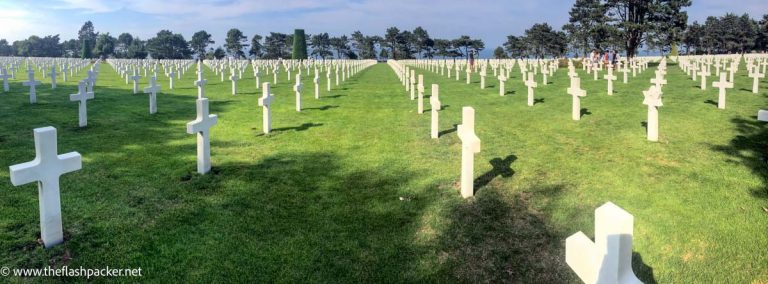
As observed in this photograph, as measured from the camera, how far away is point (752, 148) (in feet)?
23.8

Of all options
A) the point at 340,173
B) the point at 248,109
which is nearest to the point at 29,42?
the point at 248,109

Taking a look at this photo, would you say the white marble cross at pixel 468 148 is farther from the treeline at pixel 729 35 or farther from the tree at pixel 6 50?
the tree at pixel 6 50

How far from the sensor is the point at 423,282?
367cm

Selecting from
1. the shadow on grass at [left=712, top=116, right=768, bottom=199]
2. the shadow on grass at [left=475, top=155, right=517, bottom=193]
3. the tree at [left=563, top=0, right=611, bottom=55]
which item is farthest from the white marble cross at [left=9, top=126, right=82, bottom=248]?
the tree at [left=563, top=0, right=611, bottom=55]

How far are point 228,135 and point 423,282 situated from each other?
6689 mm

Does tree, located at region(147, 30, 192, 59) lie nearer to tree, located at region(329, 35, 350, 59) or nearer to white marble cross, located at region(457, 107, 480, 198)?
tree, located at region(329, 35, 350, 59)

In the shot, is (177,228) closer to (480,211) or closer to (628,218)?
(480,211)

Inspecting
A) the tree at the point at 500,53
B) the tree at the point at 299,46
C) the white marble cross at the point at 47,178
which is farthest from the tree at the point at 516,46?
the white marble cross at the point at 47,178

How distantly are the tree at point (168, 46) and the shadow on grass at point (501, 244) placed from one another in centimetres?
9804

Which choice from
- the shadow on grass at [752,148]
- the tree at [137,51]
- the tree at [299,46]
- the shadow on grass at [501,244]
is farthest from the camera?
the tree at [137,51]

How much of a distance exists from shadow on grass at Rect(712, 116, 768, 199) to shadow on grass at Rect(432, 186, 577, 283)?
2.71 metres

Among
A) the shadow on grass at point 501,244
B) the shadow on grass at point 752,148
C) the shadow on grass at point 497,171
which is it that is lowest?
the shadow on grass at point 501,244

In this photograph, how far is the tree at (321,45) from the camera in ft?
356

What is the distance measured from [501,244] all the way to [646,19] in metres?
40.5
